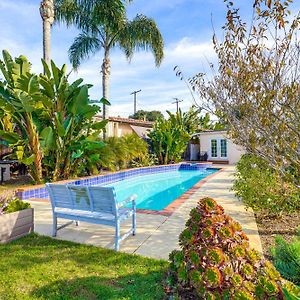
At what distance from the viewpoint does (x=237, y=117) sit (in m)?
4.82

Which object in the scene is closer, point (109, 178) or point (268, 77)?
point (268, 77)

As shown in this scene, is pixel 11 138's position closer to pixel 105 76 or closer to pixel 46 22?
pixel 46 22

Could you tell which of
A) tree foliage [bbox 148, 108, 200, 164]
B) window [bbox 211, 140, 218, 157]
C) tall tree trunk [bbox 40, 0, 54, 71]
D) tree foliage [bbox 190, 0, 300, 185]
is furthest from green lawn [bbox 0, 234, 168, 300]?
window [bbox 211, 140, 218, 157]

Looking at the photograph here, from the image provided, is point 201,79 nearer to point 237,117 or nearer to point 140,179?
point 237,117

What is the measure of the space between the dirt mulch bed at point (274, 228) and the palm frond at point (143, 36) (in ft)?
49.0

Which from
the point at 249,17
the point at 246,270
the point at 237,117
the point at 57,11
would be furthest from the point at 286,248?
the point at 57,11

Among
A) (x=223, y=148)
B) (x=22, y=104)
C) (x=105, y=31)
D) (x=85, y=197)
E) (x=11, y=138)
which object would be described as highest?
(x=105, y=31)

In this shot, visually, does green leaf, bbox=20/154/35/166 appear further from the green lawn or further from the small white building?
the small white building

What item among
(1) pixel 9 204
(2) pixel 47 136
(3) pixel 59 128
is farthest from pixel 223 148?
(1) pixel 9 204

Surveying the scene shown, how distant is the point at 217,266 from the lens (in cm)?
261

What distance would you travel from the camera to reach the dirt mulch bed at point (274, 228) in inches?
219

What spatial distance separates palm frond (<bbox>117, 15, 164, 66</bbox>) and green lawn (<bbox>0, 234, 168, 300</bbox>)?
16.5 meters

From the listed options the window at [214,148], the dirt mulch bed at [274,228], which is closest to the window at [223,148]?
the window at [214,148]

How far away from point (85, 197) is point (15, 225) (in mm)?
1696
